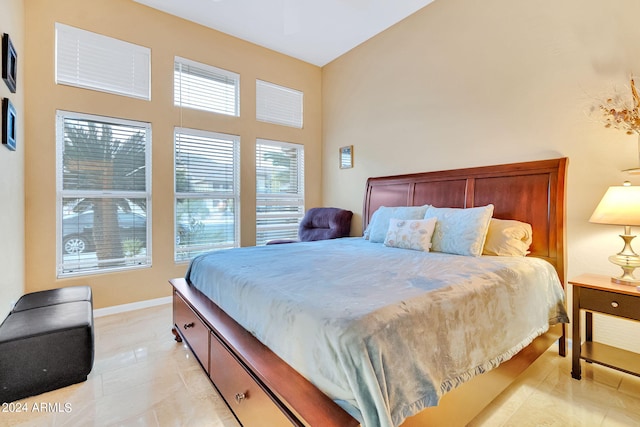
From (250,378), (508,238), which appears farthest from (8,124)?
(508,238)

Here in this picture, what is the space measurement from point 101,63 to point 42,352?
2.88 metres

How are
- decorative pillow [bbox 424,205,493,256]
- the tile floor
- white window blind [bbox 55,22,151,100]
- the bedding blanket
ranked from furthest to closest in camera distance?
white window blind [bbox 55,22,151,100]
decorative pillow [bbox 424,205,493,256]
the tile floor
the bedding blanket

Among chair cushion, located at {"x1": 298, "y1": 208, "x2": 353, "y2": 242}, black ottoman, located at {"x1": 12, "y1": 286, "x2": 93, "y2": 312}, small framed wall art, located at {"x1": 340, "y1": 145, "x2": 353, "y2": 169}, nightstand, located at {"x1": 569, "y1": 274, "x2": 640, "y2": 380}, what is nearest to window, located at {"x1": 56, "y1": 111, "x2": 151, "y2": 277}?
black ottoman, located at {"x1": 12, "y1": 286, "x2": 93, "y2": 312}

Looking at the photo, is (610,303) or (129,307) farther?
(129,307)

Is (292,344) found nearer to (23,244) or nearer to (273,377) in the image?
(273,377)

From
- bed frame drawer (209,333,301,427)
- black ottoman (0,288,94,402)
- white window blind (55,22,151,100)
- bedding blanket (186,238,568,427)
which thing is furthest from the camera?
white window blind (55,22,151,100)

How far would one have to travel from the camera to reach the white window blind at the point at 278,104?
434cm

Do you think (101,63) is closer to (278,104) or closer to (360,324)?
(278,104)

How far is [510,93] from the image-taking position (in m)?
2.70

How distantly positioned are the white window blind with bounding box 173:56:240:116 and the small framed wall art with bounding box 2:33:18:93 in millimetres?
1432

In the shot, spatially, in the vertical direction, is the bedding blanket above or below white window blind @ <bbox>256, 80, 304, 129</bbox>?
below

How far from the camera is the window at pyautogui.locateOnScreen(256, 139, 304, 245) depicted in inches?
172

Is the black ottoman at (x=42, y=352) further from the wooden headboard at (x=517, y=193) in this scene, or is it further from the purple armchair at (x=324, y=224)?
the wooden headboard at (x=517, y=193)

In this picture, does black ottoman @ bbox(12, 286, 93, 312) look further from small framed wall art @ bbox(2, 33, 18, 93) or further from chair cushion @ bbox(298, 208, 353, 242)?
chair cushion @ bbox(298, 208, 353, 242)
